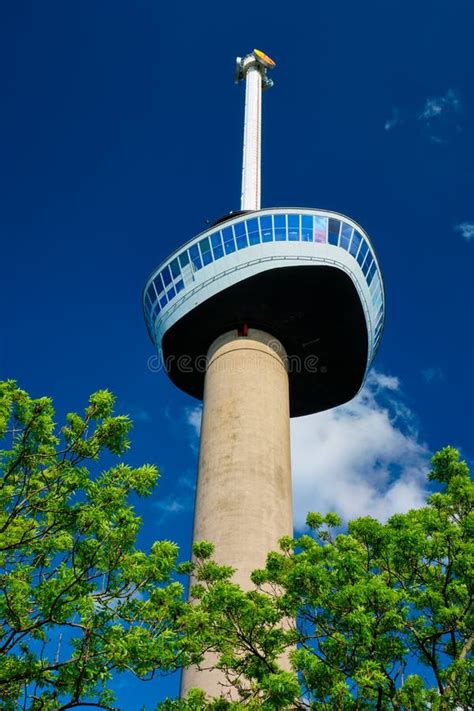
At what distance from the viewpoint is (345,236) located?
35969 millimetres

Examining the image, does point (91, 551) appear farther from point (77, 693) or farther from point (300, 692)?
point (300, 692)

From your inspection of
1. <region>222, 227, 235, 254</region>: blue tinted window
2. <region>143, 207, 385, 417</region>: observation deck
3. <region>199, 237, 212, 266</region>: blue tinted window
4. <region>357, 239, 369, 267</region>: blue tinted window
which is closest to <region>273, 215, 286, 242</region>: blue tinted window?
<region>143, 207, 385, 417</region>: observation deck

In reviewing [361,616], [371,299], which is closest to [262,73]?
[371,299]

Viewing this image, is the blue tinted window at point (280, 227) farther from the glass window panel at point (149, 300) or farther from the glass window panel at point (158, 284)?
the glass window panel at point (149, 300)

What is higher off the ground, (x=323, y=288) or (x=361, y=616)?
(x=323, y=288)

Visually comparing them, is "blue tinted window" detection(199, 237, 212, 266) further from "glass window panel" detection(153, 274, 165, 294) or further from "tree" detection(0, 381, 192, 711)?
"tree" detection(0, 381, 192, 711)

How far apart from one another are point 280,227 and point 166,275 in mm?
6829

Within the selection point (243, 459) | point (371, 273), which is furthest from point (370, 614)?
point (371, 273)

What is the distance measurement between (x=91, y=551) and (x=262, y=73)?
49112 mm

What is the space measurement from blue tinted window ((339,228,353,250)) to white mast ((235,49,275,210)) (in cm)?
703

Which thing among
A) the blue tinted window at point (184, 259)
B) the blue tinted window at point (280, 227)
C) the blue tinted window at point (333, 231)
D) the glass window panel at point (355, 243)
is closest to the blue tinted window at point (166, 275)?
the blue tinted window at point (184, 259)

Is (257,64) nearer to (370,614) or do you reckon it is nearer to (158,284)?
(158,284)

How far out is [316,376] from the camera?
39312 millimetres

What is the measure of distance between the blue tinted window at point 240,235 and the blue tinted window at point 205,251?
164 cm
